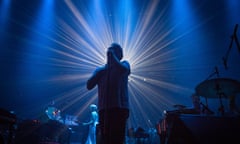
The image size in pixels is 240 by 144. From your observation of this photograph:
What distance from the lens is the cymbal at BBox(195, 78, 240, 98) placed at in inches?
130

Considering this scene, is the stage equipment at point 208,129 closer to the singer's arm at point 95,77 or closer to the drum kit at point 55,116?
the singer's arm at point 95,77

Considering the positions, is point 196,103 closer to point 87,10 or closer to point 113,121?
point 113,121

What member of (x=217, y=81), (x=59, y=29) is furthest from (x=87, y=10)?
(x=217, y=81)

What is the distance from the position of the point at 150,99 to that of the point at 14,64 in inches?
274

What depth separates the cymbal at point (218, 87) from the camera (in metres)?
3.31

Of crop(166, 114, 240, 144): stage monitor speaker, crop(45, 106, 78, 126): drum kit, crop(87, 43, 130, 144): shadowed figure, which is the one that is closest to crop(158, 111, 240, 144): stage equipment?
crop(166, 114, 240, 144): stage monitor speaker

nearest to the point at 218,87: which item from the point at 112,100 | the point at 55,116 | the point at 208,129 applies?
the point at 208,129

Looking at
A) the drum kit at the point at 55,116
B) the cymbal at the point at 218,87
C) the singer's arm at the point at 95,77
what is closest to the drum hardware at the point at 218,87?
the cymbal at the point at 218,87

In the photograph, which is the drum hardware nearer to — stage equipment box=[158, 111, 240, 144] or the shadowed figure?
stage equipment box=[158, 111, 240, 144]

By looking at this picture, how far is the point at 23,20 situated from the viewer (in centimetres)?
895

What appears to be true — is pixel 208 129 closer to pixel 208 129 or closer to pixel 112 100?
pixel 208 129

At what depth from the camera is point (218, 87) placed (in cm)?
344

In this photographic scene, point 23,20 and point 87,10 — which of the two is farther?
point 87,10

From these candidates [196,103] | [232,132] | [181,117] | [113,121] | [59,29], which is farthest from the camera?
[59,29]
